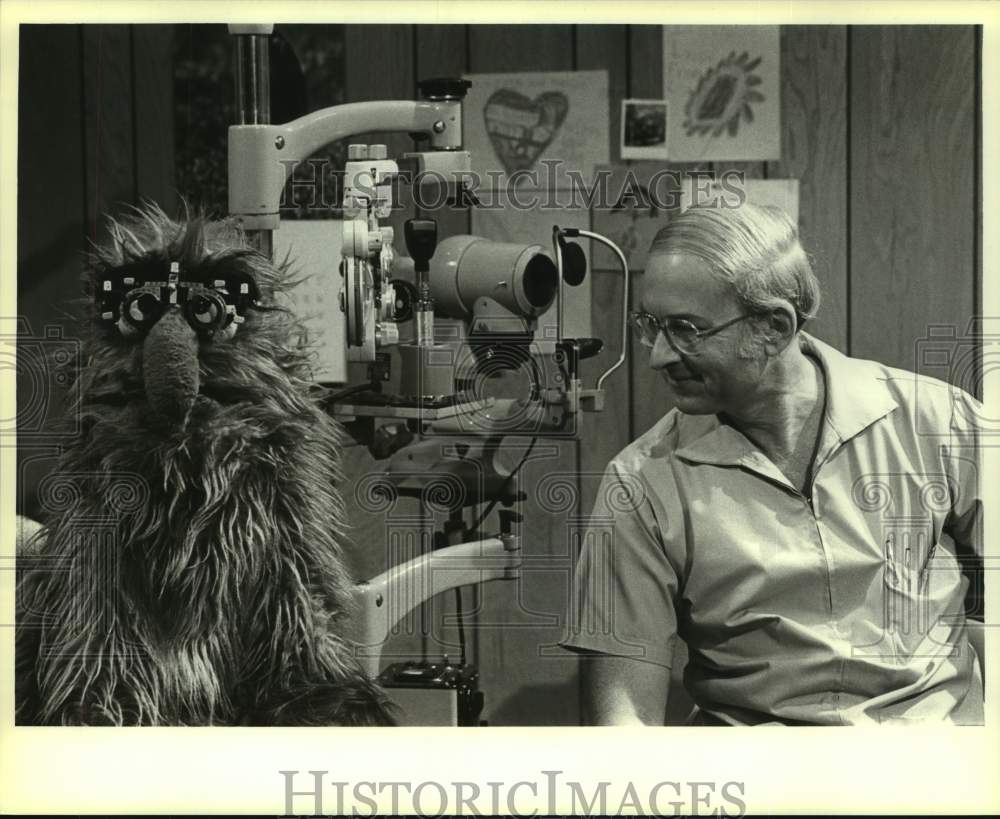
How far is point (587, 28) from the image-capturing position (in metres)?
2.07

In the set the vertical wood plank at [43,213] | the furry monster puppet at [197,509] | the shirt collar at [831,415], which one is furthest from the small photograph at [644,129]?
the vertical wood plank at [43,213]

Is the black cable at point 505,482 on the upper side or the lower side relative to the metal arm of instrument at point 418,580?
upper

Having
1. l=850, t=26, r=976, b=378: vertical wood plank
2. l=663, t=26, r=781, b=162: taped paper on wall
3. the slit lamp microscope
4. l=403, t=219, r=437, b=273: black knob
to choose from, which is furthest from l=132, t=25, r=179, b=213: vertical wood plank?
l=850, t=26, r=976, b=378: vertical wood plank

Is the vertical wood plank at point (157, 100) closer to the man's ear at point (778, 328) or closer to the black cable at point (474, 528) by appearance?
the black cable at point (474, 528)

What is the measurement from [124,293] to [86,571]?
44 cm

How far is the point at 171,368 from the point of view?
2004 mm

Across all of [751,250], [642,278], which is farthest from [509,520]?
[751,250]

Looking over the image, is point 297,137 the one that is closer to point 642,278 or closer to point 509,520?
point 642,278

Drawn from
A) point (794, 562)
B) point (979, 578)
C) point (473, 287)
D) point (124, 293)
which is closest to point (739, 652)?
point (794, 562)

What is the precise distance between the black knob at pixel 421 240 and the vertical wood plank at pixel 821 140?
1.76 feet

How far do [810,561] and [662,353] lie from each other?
1.25ft

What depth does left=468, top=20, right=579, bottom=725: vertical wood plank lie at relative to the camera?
207cm

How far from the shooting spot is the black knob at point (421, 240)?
1.97 metres

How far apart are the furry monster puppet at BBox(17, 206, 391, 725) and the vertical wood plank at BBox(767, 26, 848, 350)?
2.62ft
